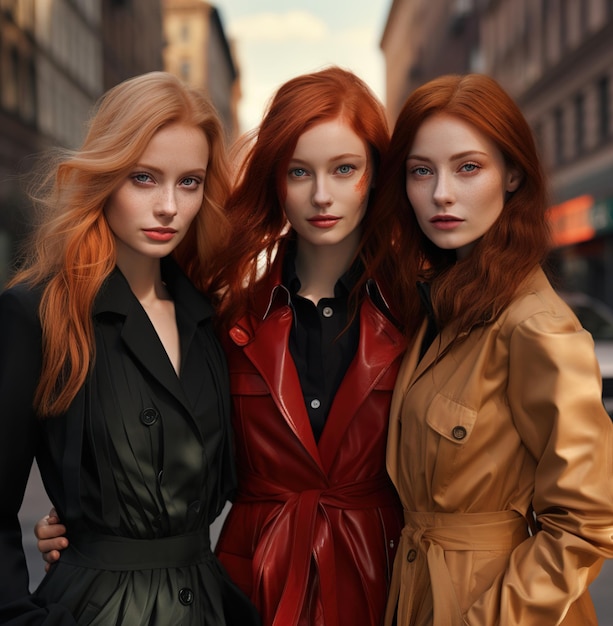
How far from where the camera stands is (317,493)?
2.95 metres

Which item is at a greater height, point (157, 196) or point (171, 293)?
point (157, 196)

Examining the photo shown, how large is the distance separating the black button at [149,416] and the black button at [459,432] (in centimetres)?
85

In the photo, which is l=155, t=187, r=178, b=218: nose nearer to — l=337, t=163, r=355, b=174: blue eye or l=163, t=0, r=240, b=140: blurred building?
l=337, t=163, r=355, b=174: blue eye

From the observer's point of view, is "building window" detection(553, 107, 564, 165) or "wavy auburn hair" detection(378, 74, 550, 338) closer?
"wavy auburn hair" detection(378, 74, 550, 338)

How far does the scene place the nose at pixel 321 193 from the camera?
2979 mm

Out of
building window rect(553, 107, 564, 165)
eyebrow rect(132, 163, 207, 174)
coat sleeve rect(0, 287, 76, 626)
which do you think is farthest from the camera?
building window rect(553, 107, 564, 165)

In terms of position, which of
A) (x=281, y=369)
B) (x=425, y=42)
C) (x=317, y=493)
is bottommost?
(x=317, y=493)

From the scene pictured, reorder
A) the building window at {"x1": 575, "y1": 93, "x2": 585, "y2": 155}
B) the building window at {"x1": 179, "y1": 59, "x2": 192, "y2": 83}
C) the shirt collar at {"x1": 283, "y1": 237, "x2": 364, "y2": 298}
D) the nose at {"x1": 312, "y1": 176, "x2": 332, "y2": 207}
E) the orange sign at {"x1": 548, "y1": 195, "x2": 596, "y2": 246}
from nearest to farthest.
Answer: the nose at {"x1": 312, "y1": 176, "x2": 332, "y2": 207}
the shirt collar at {"x1": 283, "y1": 237, "x2": 364, "y2": 298}
the orange sign at {"x1": 548, "y1": 195, "x2": 596, "y2": 246}
the building window at {"x1": 575, "y1": 93, "x2": 585, "y2": 155}
the building window at {"x1": 179, "y1": 59, "x2": 192, "y2": 83}

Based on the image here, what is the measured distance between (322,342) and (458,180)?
0.74 metres

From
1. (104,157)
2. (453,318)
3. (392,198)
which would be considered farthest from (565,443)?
(104,157)

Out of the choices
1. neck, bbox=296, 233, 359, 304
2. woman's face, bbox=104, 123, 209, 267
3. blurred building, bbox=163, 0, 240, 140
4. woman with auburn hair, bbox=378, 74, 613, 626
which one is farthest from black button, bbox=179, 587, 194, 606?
blurred building, bbox=163, 0, 240, 140

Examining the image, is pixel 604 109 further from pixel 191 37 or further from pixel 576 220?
pixel 191 37

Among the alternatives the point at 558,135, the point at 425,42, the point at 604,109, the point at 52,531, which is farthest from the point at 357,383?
the point at 425,42

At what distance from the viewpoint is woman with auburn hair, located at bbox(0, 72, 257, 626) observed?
252 centimetres
